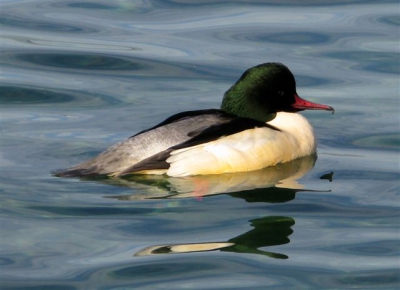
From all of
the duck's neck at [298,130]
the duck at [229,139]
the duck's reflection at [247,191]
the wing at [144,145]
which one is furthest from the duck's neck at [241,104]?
the duck's reflection at [247,191]

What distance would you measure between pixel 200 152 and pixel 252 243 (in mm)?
1972

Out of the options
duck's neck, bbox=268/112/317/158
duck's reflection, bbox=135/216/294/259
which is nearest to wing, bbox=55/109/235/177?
duck's neck, bbox=268/112/317/158

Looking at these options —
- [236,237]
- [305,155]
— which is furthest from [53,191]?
[305,155]

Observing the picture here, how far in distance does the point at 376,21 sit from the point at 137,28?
317 cm

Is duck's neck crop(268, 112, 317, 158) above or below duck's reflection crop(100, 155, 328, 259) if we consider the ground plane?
above

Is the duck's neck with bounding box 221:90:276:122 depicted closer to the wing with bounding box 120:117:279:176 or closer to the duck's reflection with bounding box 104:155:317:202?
the wing with bounding box 120:117:279:176

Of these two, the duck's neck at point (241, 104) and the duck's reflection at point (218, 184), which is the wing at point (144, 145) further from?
the duck's neck at point (241, 104)

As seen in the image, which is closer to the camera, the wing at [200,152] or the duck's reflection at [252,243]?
the duck's reflection at [252,243]

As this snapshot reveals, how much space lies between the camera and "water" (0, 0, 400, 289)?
344 inches

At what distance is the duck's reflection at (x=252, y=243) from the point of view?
29.3ft

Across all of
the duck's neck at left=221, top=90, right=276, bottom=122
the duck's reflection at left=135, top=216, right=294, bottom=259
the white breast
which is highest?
the duck's neck at left=221, top=90, right=276, bottom=122

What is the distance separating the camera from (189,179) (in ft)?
35.6

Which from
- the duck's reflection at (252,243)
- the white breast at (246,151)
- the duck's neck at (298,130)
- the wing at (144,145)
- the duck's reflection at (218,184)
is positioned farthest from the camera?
the duck's neck at (298,130)

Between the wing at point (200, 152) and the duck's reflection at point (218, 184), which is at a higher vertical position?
the wing at point (200, 152)
